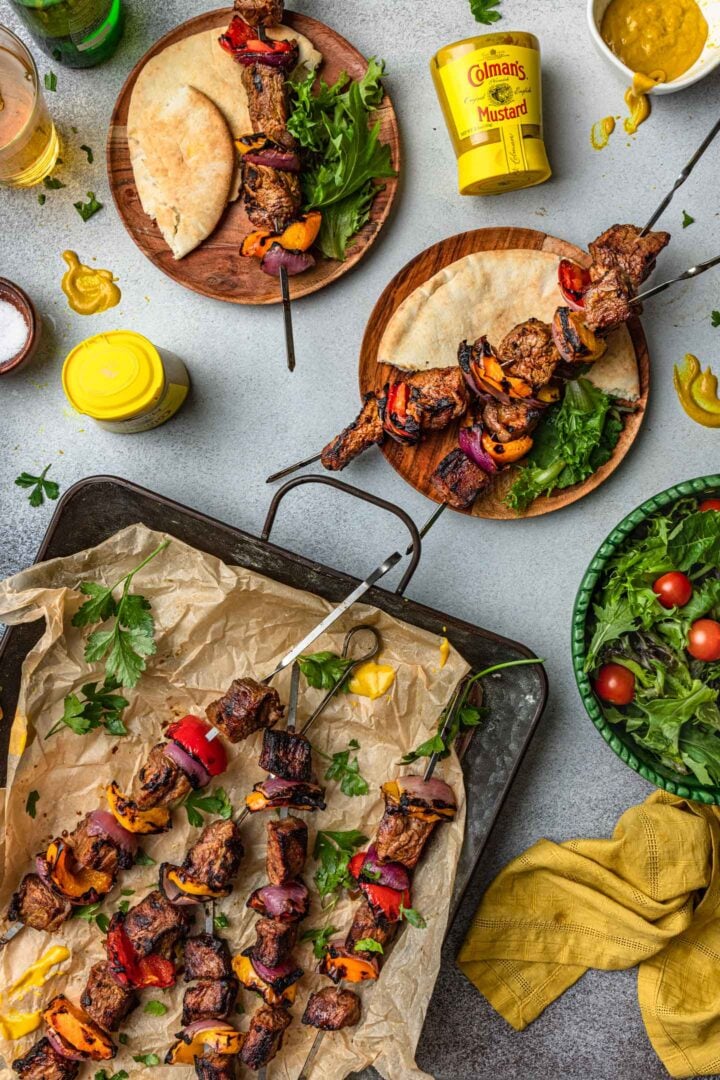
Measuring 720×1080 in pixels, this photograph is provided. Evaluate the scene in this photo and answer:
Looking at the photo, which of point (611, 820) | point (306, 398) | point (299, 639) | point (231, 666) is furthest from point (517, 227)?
point (611, 820)

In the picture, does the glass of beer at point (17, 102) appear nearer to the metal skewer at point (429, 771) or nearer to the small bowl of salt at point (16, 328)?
the small bowl of salt at point (16, 328)

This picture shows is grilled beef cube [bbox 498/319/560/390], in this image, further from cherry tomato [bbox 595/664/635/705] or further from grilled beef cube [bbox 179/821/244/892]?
grilled beef cube [bbox 179/821/244/892]

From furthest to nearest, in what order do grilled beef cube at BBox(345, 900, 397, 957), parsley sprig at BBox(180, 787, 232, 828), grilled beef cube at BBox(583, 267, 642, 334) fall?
parsley sprig at BBox(180, 787, 232, 828) → grilled beef cube at BBox(345, 900, 397, 957) → grilled beef cube at BBox(583, 267, 642, 334)

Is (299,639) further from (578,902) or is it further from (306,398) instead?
(578,902)

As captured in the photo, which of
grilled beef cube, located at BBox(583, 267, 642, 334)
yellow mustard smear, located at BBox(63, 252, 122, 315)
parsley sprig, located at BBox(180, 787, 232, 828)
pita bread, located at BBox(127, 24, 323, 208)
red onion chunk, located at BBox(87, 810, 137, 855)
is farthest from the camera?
yellow mustard smear, located at BBox(63, 252, 122, 315)

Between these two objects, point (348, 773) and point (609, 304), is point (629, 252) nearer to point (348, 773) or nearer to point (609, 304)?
point (609, 304)

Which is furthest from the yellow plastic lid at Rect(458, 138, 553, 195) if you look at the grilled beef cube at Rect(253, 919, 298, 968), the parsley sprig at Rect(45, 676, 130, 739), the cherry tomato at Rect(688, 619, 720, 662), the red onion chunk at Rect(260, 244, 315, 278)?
the grilled beef cube at Rect(253, 919, 298, 968)

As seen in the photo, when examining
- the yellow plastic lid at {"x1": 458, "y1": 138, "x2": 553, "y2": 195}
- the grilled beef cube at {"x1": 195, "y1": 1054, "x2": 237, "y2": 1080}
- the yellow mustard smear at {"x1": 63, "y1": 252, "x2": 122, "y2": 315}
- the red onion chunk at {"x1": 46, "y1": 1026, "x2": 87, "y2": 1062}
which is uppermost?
the yellow plastic lid at {"x1": 458, "y1": 138, "x2": 553, "y2": 195}
